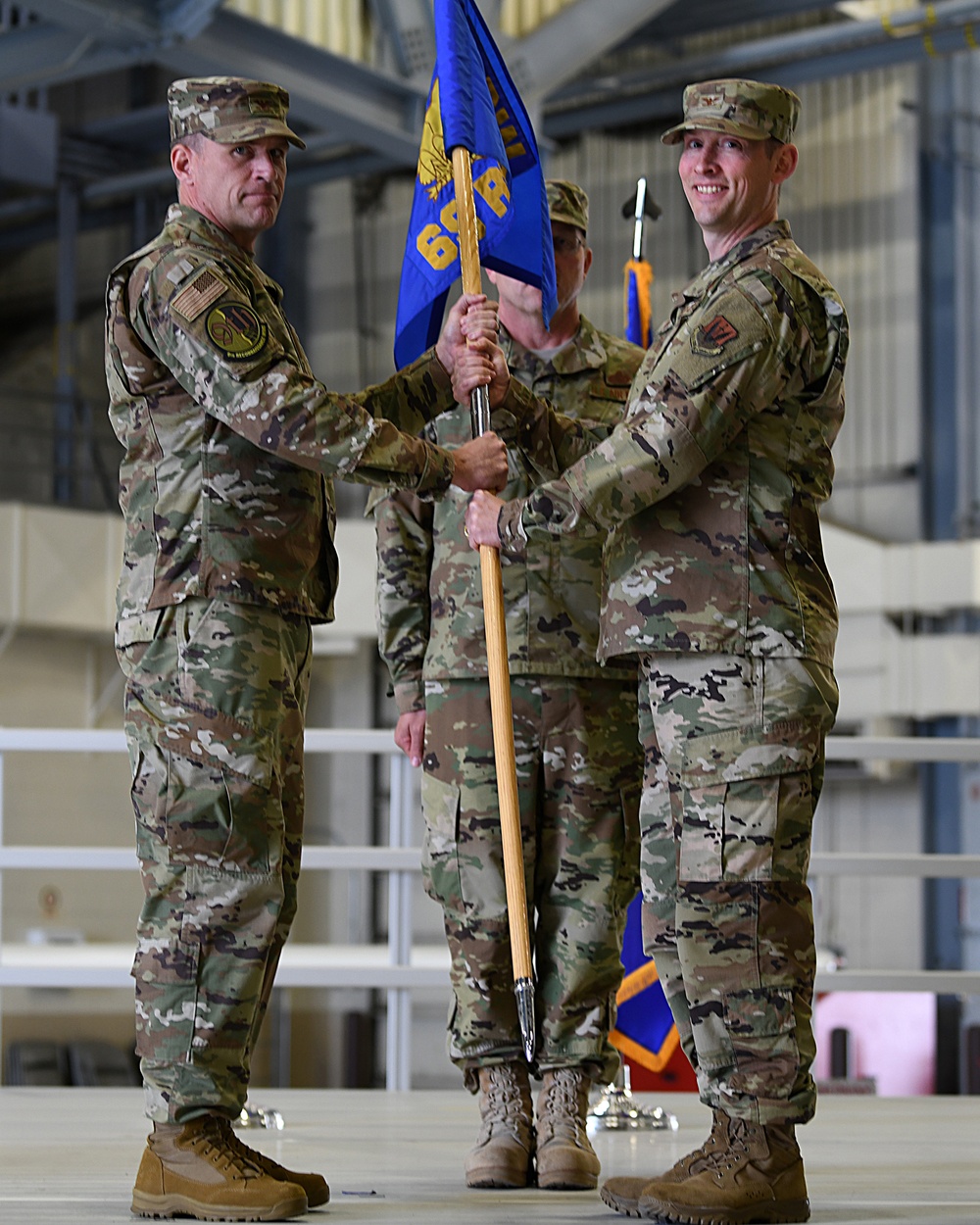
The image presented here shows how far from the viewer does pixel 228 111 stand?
2916 mm

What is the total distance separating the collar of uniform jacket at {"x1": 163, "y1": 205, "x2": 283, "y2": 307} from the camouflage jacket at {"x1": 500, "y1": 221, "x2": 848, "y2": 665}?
2.20 ft

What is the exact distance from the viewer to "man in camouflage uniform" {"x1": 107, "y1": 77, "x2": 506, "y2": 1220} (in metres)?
2.81

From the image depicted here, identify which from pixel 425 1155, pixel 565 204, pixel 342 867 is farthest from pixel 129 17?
pixel 425 1155

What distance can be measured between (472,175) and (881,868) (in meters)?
2.85

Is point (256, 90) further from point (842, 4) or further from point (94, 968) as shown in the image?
point (842, 4)

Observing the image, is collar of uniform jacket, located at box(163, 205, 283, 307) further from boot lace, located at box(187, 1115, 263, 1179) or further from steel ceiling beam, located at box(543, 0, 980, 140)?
steel ceiling beam, located at box(543, 0, 980, 140)

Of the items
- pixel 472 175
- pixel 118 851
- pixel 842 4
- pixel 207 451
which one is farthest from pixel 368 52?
pixel 207 451

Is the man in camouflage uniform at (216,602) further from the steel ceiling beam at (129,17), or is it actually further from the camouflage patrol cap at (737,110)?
the steel ceiling beam at (129,17)

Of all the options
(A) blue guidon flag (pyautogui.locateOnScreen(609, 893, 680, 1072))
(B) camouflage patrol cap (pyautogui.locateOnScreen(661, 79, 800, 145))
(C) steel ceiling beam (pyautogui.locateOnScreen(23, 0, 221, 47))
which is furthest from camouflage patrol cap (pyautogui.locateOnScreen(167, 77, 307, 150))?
(C) steel ceiling beam (pyautogui.locateOnScreen(23, 0, 221, 47))

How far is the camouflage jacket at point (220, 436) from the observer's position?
9.25ft

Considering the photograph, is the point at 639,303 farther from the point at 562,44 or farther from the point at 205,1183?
the point at 562,44

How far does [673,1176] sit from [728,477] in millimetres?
1165

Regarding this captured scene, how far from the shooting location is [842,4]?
11938 millimetres

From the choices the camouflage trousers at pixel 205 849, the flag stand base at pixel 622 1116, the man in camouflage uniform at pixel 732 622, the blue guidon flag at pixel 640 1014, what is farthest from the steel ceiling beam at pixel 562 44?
the camouflage trousers at pixel 205 849
